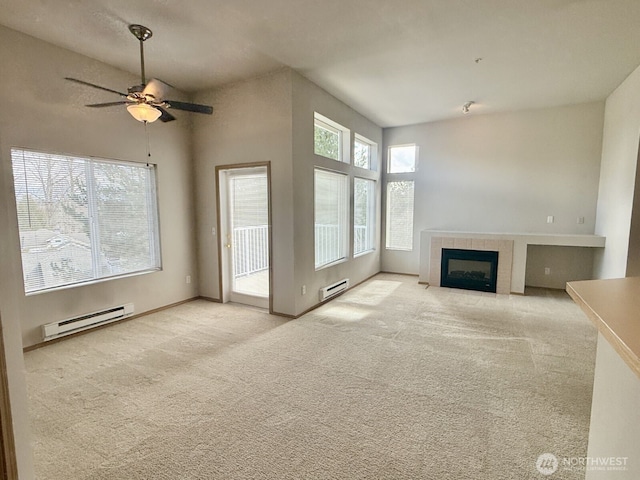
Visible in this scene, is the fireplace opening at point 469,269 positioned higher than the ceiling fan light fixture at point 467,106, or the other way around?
the ceiling fan light fixture at point 467,106

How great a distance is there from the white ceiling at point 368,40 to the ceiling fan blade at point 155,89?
60cm

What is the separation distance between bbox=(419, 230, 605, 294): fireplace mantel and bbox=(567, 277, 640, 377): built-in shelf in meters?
4.16

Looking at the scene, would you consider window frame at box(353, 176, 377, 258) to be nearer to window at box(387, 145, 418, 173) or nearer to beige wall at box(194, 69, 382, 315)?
window at box(387, 145, 418, 173)

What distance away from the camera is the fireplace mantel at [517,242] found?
15.6ft

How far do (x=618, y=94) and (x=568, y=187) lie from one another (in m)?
1.47

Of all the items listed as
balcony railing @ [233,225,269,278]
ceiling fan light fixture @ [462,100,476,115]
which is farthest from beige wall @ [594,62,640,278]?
balcony railing @ [233,225,269,278]

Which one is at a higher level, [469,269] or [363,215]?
[363,215]

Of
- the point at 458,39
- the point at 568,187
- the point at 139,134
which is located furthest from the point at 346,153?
the point at 568,187

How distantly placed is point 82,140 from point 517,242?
20.7ft

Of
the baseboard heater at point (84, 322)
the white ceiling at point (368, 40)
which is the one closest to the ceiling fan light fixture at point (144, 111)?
the white ceiling at point (368, 40)

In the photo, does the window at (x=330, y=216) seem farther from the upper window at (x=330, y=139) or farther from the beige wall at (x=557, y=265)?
the beige wall at (x=557, y=265)

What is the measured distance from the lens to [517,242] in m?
5.18

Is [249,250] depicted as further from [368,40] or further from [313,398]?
[368,40]

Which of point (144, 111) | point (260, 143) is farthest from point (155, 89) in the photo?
point (260, 143)
